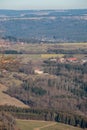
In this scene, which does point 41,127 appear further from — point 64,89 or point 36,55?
point 36,55

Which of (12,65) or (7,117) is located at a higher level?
(12,65)

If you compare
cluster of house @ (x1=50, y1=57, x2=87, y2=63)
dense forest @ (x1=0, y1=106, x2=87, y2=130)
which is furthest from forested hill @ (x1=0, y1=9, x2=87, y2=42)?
dense forest @ (x1=0, y1=106, x2=87, y2=130)

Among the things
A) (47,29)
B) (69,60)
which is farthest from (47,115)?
(47,29)

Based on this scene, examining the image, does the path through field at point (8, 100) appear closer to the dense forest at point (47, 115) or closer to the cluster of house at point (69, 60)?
the dense forest at point (47, 115)

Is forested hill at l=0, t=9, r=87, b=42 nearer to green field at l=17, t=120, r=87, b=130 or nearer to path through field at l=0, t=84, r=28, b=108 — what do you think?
path through field at l=0, t=84, r=28, b=108

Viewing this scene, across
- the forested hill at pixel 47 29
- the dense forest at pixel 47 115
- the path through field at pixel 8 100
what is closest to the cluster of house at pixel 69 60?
the path through field at pixel 8 100

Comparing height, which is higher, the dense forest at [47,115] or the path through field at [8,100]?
the dense forest at [47,115]

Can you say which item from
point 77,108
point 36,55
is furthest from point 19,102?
point 36,55

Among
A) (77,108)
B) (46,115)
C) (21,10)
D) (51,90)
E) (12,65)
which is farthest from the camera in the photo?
(21,10)
